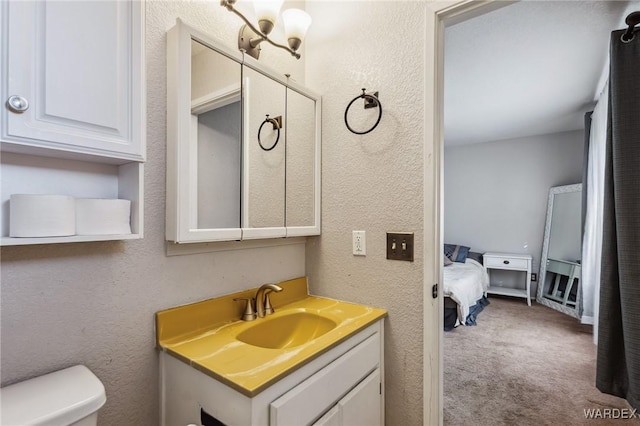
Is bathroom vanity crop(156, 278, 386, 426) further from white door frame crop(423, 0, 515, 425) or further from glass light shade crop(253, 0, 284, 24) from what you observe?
glass light shade crop(253, 0, 284, 24)

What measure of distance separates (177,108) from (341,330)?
1.00 metres

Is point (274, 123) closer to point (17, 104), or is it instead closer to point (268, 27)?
point (268, 27)

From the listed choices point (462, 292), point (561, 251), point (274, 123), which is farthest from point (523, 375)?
point (274, 123)

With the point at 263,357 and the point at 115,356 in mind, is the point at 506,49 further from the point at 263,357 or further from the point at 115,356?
the point at 115,356

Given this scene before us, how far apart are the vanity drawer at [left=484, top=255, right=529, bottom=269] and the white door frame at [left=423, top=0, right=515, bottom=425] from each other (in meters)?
3.92

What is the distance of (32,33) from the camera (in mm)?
708

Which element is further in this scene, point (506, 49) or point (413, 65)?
point (506, 49)

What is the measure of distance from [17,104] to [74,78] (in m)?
0.15

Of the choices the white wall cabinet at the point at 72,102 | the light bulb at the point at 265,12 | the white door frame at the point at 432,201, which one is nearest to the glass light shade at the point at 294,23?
the light bulb at the point at 265,12

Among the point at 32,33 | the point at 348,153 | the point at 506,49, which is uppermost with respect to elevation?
the point at 506,49

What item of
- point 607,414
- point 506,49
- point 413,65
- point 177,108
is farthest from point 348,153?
point 607,414

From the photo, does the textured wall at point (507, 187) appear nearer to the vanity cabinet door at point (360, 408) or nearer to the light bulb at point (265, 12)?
the vanity cabinet door at point (360, 408)

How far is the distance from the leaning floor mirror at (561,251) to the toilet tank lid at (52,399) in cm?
485

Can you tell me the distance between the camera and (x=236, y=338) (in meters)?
1.14
